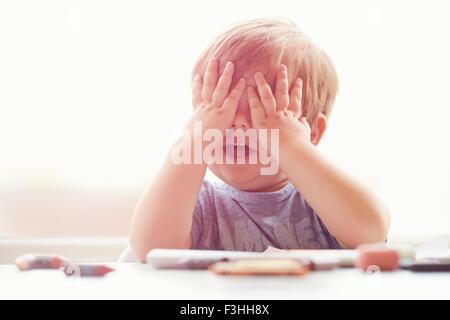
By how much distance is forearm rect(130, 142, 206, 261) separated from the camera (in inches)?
26.9

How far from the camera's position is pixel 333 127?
109 centimetres

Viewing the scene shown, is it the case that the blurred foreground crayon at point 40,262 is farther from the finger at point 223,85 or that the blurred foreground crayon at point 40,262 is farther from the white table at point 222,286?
the finger at point 223,85

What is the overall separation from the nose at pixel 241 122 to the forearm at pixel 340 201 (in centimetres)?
9

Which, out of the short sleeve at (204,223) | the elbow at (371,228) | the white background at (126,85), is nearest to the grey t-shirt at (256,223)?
the short sleeve at (204,223)

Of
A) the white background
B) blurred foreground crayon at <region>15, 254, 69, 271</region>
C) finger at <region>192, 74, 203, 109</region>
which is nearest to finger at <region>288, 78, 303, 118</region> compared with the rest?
finger at <region>192, 74, 203, 109</region>

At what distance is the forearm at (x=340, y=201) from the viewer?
2.18ft

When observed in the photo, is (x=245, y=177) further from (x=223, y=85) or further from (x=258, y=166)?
(x=223, y=85)

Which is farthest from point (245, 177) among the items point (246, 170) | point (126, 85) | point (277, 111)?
point (126, 85)

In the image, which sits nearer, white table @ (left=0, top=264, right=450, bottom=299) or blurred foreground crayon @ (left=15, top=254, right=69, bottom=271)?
white table @ (left=0, top=264, right=450, bottom=299)

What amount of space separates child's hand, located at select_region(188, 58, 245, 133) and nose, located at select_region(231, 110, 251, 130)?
0.04ft

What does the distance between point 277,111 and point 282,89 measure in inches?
1.3

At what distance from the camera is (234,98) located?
0.76 metres

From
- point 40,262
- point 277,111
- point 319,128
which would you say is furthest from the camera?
point 319,128

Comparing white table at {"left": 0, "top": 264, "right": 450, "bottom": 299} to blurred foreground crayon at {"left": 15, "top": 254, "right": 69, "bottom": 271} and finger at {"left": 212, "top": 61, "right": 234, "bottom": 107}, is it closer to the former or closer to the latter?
blurred foreground crayon at {"left": 15, "top": 254, "right": 69, "bottom": 271}
